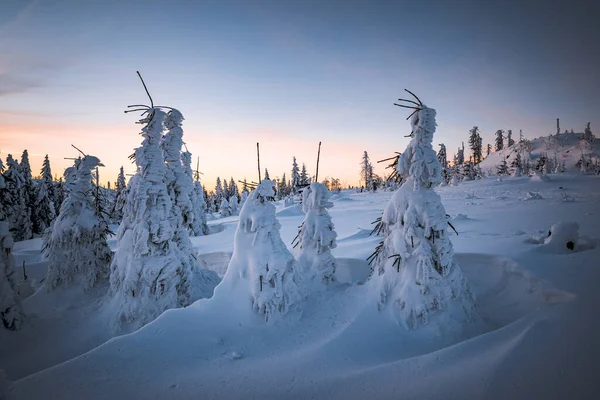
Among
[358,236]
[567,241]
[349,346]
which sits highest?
[567,241]

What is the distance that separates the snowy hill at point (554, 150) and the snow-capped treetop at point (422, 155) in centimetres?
8840

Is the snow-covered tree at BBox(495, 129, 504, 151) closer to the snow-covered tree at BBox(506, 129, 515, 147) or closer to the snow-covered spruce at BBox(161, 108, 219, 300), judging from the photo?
the snow-covered tree at BBox(506, 129, 515, 147)

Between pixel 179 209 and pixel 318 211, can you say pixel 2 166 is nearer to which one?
pixel 179 209

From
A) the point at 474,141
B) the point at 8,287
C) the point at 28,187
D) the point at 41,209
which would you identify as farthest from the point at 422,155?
the point at 474,141

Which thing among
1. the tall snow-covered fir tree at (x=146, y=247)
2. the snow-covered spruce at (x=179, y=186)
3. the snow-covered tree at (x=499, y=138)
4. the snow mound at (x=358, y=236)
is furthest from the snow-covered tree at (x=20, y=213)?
the snow-covered tree at (x=499, y=138)

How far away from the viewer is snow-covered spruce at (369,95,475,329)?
7.77 m

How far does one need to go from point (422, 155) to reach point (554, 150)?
125597 mm

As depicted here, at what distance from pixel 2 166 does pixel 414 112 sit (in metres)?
15.3

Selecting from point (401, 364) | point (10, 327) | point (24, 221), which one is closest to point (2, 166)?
point (10, 327)

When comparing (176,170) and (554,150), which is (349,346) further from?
(554,150)

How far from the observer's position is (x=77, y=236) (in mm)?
13102

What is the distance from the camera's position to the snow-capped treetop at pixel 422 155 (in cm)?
801

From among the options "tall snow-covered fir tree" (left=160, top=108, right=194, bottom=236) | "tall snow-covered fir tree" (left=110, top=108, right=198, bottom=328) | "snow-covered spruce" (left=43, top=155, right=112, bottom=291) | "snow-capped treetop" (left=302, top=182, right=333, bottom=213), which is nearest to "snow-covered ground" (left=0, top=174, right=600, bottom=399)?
"snow-covered spruce" (left=43, top=155, right=112, bottom=291)

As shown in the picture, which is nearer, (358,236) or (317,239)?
(317,239)
